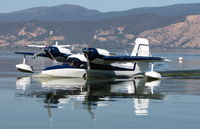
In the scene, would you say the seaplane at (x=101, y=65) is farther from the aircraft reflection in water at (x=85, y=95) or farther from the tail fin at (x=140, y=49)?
the aircraft reflection in water at (x=85, y=95)

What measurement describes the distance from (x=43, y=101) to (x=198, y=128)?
9524 mm

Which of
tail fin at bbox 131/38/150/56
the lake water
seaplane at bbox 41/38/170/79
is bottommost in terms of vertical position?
the lake water

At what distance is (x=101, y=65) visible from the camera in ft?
159

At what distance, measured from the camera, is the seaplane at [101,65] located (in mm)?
46219

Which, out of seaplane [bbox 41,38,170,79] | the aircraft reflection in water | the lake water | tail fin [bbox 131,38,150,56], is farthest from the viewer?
tail fin [bbox 131,38,150,56]

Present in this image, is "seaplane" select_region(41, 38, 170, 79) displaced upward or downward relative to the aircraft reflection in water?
upward

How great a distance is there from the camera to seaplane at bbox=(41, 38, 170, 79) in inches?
1820

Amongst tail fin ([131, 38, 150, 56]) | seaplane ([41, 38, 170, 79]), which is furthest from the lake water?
tail fin ([131, 38, 150, 56])

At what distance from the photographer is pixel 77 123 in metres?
20.2

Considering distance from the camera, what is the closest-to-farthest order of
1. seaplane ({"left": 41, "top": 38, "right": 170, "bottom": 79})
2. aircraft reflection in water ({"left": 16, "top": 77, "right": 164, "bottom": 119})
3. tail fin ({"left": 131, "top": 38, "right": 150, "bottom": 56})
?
aircraft reflection in water ({"left": 16, "top": 77, "right": 164, "bottom": 119})
seaplane ({"left": 41, "top": 38, "right": 170, "bottom": 79})
tail fin ({"left": 131, "top": 38, "right": 150, "bottom": 56})

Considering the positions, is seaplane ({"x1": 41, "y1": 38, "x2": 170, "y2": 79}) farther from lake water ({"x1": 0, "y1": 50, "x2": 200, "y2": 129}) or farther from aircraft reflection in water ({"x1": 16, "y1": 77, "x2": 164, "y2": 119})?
lake water ({"x1": 0, "y1": 50, "x2": 200, "y2": 129})

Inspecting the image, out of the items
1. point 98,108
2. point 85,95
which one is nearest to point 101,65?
point 85,95

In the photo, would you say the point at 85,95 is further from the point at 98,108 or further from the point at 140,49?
the point at 140,49

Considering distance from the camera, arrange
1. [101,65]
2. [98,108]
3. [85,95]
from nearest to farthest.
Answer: [98,108]
[85,95]
[101,65]
